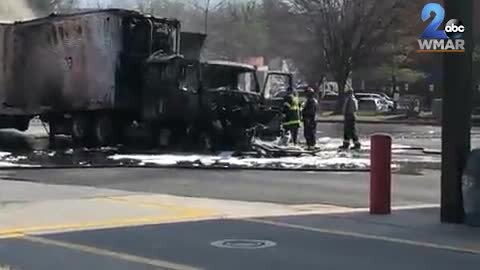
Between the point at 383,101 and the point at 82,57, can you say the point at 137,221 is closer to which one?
the point at 82,57

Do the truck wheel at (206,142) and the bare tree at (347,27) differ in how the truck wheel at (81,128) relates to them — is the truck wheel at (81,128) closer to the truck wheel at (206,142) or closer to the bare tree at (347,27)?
the truck wheel at (206,142)

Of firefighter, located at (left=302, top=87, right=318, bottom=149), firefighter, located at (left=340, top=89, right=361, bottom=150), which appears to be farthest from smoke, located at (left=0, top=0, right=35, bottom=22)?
firefighter, located at (left=340, top=89, right=361, bottom=150)

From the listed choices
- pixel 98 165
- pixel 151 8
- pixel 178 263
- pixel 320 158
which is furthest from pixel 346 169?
pixel 151 8

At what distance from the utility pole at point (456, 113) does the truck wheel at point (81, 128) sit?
1564 centimetres

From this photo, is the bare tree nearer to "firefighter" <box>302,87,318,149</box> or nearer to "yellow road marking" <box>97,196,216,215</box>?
Result: "firefighter" <box>302,87,318,149</box>

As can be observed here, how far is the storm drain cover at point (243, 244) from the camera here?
9828 millimetres

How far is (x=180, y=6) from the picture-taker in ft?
251

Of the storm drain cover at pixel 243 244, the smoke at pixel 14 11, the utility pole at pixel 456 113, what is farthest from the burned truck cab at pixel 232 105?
the smoke at pixel 14 11

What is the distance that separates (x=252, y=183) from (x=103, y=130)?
9.53 metres

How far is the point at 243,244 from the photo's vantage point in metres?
9.96

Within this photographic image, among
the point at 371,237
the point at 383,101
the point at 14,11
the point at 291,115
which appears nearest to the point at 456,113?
the point at 371,237

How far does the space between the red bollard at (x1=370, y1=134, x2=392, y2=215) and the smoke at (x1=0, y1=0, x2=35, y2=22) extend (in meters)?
29.0

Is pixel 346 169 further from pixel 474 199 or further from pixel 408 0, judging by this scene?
pixel 408 0

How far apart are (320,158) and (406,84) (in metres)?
55.6
